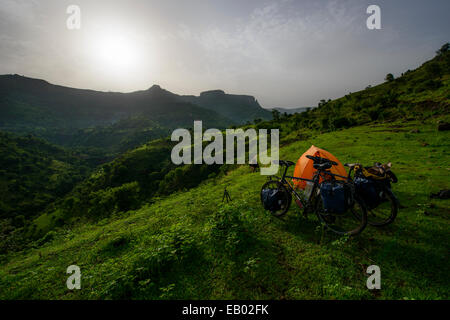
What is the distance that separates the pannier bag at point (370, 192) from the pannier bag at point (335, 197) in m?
0.87

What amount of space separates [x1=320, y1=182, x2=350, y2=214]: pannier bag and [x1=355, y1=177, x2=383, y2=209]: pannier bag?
87cm

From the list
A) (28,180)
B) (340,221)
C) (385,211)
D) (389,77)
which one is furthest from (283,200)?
(28,180)

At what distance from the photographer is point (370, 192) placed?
5.83 meters

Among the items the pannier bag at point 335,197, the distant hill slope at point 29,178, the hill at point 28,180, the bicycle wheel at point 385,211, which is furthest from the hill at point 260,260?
the distant hill slope at point 29,178

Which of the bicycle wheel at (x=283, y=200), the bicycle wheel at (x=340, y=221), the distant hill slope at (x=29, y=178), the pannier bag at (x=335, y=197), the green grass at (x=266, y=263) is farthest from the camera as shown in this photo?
the distant hill slope at (x=29, y=178)

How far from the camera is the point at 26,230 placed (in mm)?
61625

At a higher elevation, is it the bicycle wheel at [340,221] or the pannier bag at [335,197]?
the pannier bag at [335,197]

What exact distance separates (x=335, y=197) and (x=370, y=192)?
52.9 inches

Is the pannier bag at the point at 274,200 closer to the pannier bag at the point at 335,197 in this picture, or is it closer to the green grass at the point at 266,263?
the green grass at the point at 266,263

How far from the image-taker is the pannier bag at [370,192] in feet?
→ 19.0
